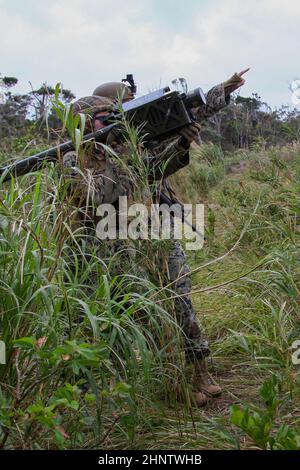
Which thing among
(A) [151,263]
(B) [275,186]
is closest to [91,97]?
(A) [151,263]

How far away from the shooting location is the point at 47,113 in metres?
2.29

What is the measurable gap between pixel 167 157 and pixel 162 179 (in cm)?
22

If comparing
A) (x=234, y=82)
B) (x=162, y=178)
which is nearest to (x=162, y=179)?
(x=162, y=178)

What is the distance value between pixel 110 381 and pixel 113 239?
2.43 feet

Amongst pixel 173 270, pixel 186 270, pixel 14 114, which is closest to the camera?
pixel 173 270

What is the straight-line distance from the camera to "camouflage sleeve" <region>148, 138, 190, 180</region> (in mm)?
3018

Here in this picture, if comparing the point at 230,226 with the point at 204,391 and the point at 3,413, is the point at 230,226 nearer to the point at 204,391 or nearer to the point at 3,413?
the point at 204,391

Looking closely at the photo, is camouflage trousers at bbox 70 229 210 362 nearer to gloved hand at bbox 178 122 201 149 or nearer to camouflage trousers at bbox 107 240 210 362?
camouflage trousers at bbox 107 240 210 362

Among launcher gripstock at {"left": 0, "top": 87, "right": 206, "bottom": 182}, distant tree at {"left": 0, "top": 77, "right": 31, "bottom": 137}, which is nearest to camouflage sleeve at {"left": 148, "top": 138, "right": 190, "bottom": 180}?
launcher gripstock at {"left": 0, "top": 87, "right": 206, "bottom": 182}

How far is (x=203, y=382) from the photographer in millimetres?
2895

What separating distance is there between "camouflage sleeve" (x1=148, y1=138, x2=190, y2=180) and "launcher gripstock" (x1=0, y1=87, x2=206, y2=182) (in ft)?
0.41

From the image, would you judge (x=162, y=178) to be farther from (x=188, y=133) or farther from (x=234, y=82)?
(x=234, y=82)

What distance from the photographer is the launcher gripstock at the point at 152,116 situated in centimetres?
286
